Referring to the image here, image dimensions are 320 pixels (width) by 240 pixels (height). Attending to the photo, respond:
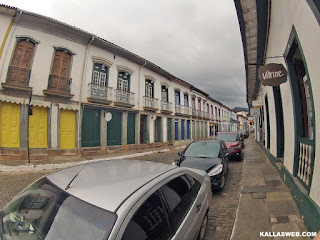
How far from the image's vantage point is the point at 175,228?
6.02ft

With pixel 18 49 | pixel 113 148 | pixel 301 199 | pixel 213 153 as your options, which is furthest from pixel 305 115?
pixel 18 49

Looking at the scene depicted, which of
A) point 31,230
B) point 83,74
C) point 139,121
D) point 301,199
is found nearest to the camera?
point 31,230

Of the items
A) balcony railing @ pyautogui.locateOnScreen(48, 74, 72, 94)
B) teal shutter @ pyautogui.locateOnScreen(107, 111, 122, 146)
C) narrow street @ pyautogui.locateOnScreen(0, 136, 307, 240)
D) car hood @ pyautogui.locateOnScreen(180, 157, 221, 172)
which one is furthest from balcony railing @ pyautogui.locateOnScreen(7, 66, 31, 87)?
car hood @ pyautogui.locateOnScreen(180, 157, 221, 172)

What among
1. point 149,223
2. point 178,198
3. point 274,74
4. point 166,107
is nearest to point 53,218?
point 149,223

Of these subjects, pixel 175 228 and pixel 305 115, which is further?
pixel 305 115

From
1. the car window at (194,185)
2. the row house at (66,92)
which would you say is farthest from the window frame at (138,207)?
the row house at (66,92)

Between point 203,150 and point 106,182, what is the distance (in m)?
5.05

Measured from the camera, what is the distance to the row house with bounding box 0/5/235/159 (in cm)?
966

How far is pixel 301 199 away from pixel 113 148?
40.8ft

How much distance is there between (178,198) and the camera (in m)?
2.12

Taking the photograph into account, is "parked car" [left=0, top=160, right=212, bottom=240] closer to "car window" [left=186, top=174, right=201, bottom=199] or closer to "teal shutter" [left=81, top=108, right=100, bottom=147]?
"car window" [left=186, top=174, right=201, bottom=199]

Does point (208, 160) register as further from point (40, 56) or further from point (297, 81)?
point (40, 56)

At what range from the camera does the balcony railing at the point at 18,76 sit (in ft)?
31.4

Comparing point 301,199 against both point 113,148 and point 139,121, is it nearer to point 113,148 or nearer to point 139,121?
point 113,148
